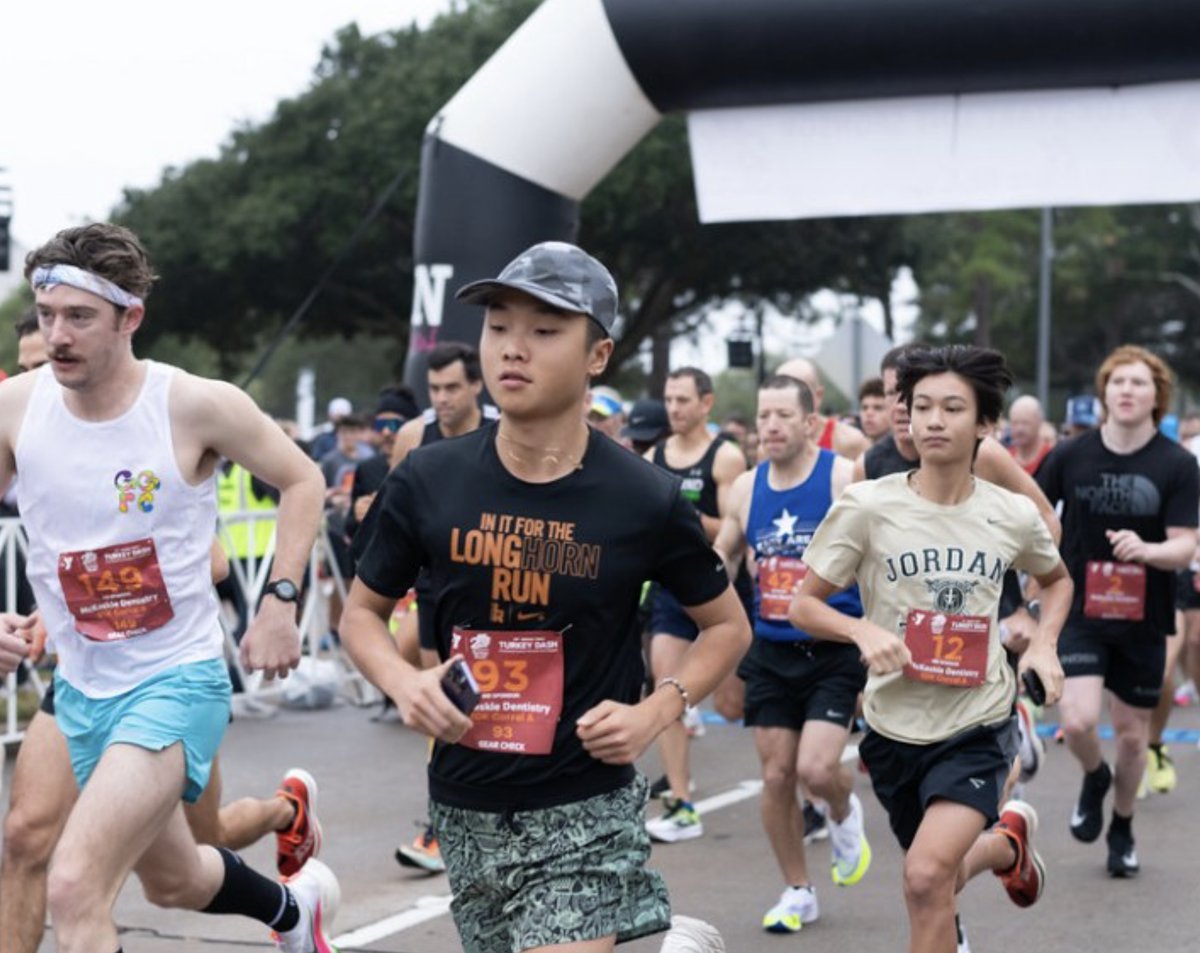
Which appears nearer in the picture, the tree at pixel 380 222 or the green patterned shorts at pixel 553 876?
the green patterned shorts at pixel 553 876

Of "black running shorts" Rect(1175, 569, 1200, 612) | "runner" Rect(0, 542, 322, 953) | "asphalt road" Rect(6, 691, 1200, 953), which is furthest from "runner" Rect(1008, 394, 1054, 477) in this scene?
"runner" Rect(0, 542, 322, 953)

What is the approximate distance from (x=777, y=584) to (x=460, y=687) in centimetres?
379

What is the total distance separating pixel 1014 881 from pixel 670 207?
31.4 m

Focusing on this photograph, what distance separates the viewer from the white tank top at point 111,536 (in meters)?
4.76

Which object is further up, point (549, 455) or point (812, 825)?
point (549, 455)

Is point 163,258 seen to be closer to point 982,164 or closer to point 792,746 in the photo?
point 982,164

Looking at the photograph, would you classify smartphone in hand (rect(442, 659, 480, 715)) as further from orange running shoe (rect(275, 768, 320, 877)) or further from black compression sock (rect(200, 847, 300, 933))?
orange running shoe (rect(275, 768, 320, 877))

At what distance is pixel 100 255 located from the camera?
4762 mm

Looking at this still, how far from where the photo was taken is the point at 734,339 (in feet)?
80.2

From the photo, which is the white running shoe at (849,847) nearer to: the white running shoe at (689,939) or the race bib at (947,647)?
the race bib at (947,647)

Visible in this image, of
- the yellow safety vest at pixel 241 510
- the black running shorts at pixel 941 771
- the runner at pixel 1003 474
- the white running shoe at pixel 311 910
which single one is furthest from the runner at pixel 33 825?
the yellow safety vest at pixel 241 510

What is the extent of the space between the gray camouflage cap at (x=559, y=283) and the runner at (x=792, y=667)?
3.40 metres

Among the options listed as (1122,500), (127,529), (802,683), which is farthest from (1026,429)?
(127,529)

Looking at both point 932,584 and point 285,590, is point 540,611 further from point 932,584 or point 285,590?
point 932,584
